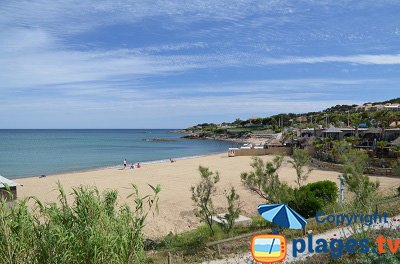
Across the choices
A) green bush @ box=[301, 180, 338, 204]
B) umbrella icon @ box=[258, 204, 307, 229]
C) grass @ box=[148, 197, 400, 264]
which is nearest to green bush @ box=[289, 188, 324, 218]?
grass @ box=[148, 197, 400, 264]

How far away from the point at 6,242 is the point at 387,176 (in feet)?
85.7

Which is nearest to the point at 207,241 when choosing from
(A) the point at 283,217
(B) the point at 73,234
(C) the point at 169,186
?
(A) the point at 283,217

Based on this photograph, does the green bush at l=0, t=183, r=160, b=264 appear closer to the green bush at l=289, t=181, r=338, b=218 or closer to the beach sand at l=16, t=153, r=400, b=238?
the beach sand at l=16, t=153, r=400, b=238

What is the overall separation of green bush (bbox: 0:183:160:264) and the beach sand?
604 centimetres

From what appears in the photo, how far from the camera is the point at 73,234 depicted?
3.97m

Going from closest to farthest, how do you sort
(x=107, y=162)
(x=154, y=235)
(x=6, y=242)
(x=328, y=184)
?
(x=6, y=242) → (x=154, y=235) → (x=328, y=184) → (x=107, y=162)

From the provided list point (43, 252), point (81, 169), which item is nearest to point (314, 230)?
point (43, 252)

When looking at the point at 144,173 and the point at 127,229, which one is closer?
the point at 127,229

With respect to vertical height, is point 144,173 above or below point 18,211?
below

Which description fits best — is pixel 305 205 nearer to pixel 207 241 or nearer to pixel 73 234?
pixel 207 241

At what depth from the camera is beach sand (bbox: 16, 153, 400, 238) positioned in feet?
51.8

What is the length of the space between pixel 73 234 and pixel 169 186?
20917mm

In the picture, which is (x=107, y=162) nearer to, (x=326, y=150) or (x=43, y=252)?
(x=326, y=150)

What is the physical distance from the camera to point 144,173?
32.9 m
